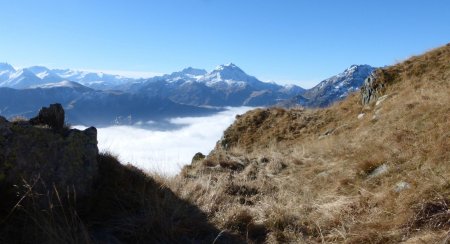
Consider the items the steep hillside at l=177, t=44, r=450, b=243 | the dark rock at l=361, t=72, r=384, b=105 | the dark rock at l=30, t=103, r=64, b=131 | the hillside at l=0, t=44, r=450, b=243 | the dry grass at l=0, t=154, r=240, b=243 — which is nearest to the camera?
the dry grass at l=0, t=154, r=240, b=243

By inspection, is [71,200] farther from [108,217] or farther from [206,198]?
[206,198]

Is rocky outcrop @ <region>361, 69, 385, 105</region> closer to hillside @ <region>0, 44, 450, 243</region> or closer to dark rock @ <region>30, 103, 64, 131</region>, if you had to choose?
hillside @ <region>0, 44, 450, 243</region>

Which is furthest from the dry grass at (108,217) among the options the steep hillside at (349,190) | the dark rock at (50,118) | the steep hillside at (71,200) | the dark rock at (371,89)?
the dark rock at (371,89)

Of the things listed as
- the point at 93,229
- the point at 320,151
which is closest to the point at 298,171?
the point at 320,151

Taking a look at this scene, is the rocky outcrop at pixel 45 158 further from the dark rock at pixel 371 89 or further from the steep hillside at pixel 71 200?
the dark rock at pixel 371 89

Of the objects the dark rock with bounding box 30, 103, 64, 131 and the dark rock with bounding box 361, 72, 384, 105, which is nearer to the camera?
the dark rock with bounding box 30, 103, 64, 131

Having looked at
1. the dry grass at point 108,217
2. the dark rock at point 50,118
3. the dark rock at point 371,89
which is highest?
the dark rock at point 371,89

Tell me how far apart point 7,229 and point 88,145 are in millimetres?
1649

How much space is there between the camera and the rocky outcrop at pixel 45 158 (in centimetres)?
517

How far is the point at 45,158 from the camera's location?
5.39m

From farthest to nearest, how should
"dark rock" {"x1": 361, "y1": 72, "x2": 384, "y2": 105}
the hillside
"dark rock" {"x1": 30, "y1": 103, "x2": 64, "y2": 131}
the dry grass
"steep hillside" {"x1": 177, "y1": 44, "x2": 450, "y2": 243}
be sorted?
"dark rock" {"x1": 361, "y1": 72, "x2": 384, "y2": 105}, "dark rock" {"x1": 30, "y1": 103, "x2": 64, "y2": 131}, "steep hillside" {"x1": 177, "y1": 44, "x2": 450, "y2": 243}, the hillside, the dry grass

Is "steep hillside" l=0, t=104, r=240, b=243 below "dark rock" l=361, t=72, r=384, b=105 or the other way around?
below

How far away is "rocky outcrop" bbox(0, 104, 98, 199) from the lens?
517 centimetres

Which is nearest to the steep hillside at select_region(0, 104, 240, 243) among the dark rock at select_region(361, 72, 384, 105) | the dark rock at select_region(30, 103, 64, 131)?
the dark rock at select_region(30, 103, 64, 131)
